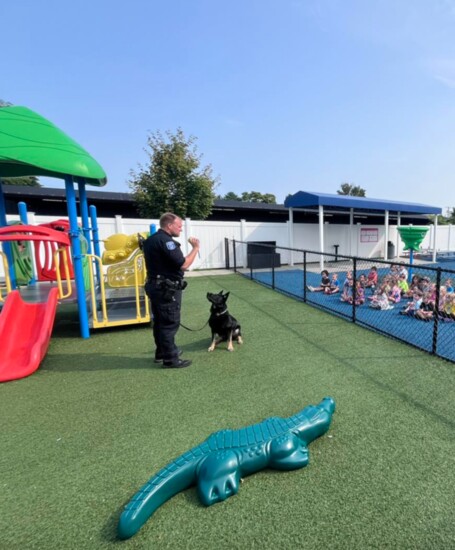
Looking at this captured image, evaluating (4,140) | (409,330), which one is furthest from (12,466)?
(409,330)

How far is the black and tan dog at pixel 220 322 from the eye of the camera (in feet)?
13.5

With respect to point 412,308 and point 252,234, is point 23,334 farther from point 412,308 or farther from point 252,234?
point 252,234

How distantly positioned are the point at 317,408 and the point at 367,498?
69 cm

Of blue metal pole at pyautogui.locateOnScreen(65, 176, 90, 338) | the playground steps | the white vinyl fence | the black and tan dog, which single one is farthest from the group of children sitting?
the white vinyl fence

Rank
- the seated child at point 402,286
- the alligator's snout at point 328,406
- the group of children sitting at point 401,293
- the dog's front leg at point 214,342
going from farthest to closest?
the seated child at point 402,286 < the group of children sitting at point 401,293 < the dog's front leg at point 214,342 < the alligator's snout at point 328,406

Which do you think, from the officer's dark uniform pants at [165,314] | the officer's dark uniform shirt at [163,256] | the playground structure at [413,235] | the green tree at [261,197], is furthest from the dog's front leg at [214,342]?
the green tree at [261,197]

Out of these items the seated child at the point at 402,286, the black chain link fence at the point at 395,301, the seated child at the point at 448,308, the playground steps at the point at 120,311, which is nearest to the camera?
the black chain link fence at the point at 395,301

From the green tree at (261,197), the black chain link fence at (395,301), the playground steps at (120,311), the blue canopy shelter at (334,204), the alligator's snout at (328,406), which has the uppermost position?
the green tree at (261,197)

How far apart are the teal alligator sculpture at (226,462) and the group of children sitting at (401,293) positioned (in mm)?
3689

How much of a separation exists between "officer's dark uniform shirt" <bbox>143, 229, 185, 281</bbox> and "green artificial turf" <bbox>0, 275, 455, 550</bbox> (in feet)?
3.99

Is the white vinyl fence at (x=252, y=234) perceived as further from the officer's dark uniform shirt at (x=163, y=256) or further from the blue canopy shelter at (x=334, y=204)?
the officer's dark uniform shirt at (x=163, y=256)

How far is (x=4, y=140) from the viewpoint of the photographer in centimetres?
391

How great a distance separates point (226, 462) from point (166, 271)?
2099 mm

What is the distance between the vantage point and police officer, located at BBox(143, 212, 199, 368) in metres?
3.37
